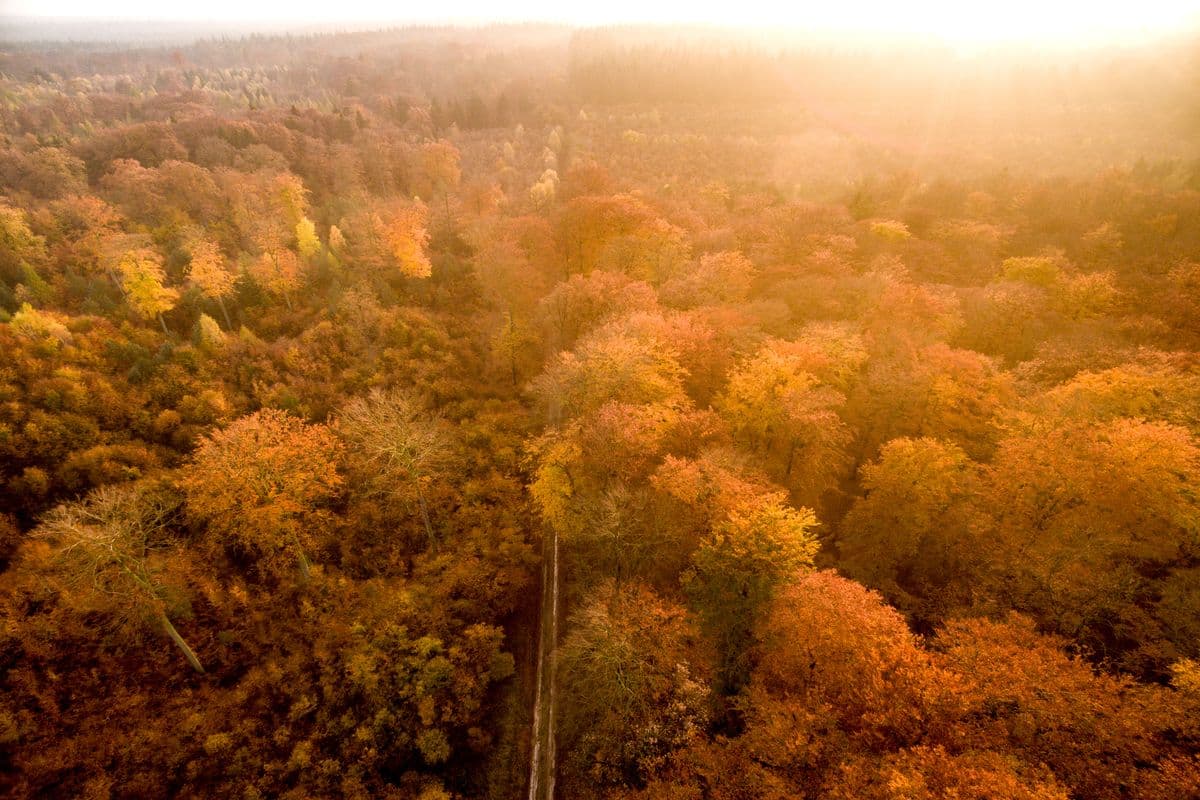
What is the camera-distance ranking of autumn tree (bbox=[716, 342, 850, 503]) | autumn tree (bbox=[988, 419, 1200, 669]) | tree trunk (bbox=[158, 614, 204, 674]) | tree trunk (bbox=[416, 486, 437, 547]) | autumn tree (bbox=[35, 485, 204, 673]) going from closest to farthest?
autumn tree (bbox=[988, 419, 1200, 669]), autumn tree (bbox=[35, 485, 204, 673]), tree trunk (bbox=[158, 614, 204, 674]), autumn tree (bbox=[716, 342, 850, 503]), tree trunk (bbox=[416, 486, 437, 547])

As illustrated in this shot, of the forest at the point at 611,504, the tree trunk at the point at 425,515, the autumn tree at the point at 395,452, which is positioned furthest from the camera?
the tree trunk at the point at 425,515

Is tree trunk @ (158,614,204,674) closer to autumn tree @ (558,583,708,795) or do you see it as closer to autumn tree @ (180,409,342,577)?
autumn tree @ (180,409,342,577)

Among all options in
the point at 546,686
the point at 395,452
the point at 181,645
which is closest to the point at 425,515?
the point at 395,452

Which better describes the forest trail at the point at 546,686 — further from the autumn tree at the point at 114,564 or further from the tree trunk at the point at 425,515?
the autumn tree at the point at 114,564

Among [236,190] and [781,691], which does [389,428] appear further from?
[236,190]

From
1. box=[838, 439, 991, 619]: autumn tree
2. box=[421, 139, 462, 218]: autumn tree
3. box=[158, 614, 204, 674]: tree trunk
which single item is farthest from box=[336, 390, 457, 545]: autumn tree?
box=[421, 139, 462, 218]: autumn tree

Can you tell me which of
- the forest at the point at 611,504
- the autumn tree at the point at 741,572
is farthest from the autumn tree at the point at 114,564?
the autumn tree at the point at 741,572

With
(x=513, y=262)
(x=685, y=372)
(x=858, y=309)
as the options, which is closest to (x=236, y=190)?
(x=513, y=262)
